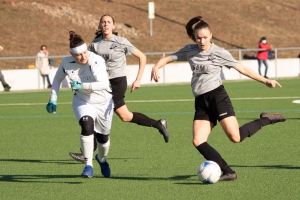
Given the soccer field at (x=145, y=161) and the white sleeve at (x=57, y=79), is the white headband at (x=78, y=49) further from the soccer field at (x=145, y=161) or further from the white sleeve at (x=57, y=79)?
the soccer field at (x=145, y=161)

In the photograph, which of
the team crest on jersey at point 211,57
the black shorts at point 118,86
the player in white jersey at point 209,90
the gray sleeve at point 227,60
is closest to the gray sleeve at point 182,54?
the player in white jersey at point 209,90

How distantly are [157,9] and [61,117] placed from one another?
34.7 m

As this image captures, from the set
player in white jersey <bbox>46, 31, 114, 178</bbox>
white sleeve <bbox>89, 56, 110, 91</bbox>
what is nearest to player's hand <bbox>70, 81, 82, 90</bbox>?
player in white jersey <bbox>46, 31, 114, 178</bbox>

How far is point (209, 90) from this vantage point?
8555 mm

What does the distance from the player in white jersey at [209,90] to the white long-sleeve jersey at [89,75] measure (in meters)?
0.62

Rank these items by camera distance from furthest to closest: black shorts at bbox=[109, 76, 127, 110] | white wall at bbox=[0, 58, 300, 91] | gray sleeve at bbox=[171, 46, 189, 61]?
white wall at bbox=[0, 58, 300, 91] → black shorts at bbox=[109, 76, 127, 110] → gray sleeve at bbox=[171, 46, 189, 61]

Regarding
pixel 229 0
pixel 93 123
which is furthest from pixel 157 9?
pixel 93 123

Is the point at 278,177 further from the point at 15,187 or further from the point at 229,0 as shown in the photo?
the point at 229,0

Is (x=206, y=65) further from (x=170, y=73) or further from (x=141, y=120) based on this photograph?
(x=170, y=73)

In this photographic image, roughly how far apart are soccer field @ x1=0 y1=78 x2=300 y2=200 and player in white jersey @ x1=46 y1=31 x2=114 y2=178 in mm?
405

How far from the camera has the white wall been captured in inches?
1232

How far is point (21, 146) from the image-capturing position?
1233cm

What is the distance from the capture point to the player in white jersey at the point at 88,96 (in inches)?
338

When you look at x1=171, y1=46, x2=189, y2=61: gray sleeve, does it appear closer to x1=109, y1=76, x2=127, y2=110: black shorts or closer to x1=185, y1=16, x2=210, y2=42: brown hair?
x1=185, y1=16, x2=210, y2=42: brown hair
